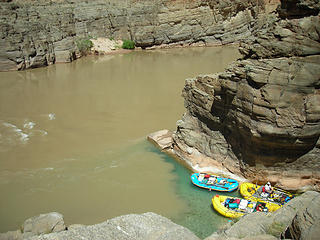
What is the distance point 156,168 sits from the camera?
13062 millimetres

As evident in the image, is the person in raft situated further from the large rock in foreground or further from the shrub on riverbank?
the shrub on riverbank

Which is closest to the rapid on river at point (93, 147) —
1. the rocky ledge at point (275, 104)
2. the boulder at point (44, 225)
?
the boulder at point (44, 225)

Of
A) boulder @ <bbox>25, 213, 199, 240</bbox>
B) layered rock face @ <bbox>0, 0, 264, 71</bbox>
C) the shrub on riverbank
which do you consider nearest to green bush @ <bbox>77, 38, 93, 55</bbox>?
the shrub on riverbank

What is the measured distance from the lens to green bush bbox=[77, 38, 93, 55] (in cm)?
3131

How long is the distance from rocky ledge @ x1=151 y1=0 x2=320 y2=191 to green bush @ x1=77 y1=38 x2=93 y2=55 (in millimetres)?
20862

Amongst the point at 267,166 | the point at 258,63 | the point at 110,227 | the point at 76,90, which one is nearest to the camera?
the point at 110,227

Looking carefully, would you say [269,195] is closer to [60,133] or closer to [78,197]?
[78,197]

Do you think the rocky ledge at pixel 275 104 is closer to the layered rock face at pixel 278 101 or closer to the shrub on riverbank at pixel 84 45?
the layered rock face at pixel 278 101

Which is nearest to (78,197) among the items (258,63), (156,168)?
(156,168)

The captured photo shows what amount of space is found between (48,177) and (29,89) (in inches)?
465

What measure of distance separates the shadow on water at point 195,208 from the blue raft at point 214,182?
0.15 metres

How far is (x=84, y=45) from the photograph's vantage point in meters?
31.6

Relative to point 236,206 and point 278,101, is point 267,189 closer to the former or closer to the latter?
point 236,206

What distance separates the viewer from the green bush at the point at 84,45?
31312 millimetres
